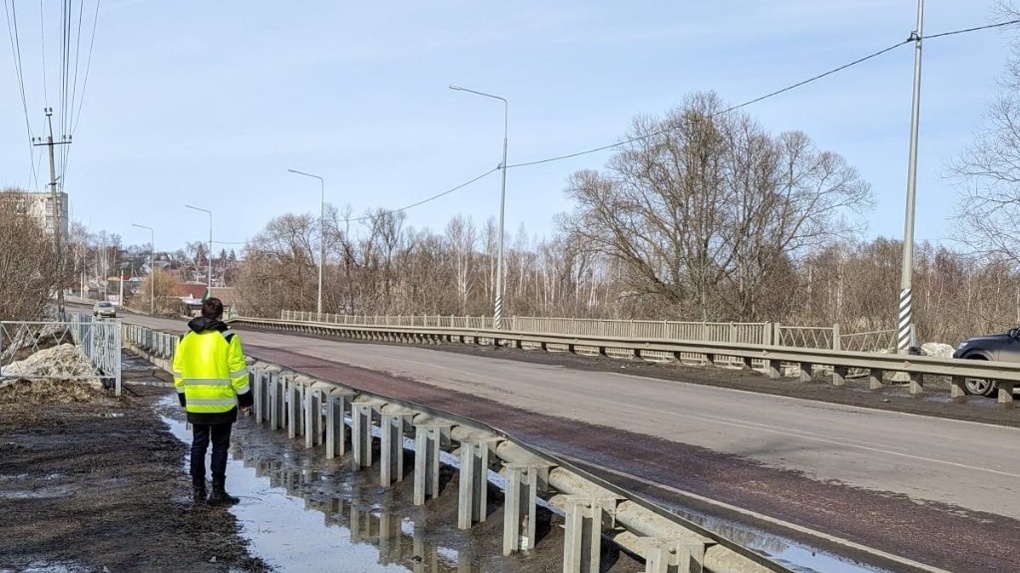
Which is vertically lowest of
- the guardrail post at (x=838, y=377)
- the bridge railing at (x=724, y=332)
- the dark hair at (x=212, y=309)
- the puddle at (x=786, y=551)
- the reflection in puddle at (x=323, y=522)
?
the reflection in puddle at (x=323, y=522)

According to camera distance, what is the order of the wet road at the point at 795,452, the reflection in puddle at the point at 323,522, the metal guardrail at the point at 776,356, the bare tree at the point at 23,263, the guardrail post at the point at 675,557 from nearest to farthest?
1. the guardrail post at the point at 675,557
2. the reflection in puddle at the point at 323,522
3. the wet road at the point at 795,452
4. the metal guardrail at the point at 776,356
5. the bare tree at the point at 23,263

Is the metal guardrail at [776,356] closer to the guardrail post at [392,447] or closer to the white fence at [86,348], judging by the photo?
the guardrail post at [392,447]

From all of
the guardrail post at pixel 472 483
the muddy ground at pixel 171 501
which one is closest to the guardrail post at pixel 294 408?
the muddy ground at pixel 171 501

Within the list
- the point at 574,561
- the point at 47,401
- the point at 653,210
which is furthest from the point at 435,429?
the point at 653,210

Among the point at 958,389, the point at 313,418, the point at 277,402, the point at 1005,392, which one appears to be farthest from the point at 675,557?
the point at 958,389

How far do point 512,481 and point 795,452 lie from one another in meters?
5.04

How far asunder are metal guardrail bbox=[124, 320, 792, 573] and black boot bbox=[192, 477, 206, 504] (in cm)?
170

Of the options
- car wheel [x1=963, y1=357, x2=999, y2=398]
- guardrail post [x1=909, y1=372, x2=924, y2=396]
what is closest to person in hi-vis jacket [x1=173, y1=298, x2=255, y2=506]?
A: guardrail post [x1=909, y1=372, x2=924, y2=396]

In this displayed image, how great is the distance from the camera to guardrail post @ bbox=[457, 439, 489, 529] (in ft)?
25.6

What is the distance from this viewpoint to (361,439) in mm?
10523

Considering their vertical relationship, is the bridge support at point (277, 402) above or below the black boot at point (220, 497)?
above

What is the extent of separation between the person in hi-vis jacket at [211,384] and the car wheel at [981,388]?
14587mm

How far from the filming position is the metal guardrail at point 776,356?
17.4 m

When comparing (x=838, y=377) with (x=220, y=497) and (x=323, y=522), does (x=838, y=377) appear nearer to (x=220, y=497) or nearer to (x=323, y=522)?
(x=323, y=522)
